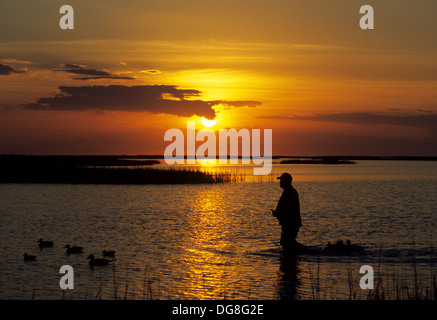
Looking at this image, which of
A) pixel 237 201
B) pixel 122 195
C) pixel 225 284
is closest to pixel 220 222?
pixel 237 201

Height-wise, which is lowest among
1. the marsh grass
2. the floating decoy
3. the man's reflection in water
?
the man's reflection in water

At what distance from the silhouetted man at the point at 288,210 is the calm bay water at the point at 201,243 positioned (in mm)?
944

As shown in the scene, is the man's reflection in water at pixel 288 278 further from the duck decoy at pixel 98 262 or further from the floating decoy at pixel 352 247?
the duck decoy at pixel 98 262

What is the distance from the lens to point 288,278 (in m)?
14.6

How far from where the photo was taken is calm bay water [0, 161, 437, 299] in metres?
13.7

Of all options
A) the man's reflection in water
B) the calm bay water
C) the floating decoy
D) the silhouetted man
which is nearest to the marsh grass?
the calm bay water

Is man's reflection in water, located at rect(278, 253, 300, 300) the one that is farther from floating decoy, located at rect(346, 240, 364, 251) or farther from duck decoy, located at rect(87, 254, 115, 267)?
duck decoy, located at rect(87, 254, 115, 267)

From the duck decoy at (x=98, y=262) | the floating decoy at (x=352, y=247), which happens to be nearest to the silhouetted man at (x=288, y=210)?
the floating decoy at (x=352, y=247)

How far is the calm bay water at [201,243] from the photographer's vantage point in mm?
13734

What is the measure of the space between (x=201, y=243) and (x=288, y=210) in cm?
610

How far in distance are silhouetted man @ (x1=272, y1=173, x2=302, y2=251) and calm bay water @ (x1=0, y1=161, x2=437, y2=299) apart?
0.94m

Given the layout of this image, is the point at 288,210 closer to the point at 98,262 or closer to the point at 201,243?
the point at 98,262
